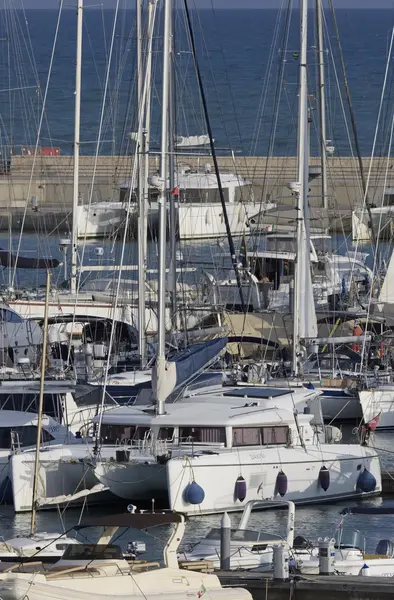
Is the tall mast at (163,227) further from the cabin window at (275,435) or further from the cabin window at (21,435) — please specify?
the cabin window at (21,435)

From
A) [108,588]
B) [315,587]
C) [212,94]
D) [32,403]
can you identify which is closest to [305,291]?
[32,403]

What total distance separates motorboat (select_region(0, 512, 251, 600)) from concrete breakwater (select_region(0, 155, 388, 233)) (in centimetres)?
3706

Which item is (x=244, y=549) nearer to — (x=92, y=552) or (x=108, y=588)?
(x=92, y=552)

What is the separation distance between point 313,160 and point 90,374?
31.8 metres

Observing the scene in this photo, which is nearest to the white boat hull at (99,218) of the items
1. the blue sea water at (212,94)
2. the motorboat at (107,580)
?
the blue sea water at (212,94)

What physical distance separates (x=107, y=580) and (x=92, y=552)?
107 centimetres

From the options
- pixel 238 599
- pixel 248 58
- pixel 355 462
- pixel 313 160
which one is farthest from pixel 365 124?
pixel 238 599

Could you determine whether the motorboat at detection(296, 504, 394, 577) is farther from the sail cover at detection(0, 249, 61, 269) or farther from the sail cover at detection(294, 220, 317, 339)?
the sail cover at detection(0, 249, 61, 269)

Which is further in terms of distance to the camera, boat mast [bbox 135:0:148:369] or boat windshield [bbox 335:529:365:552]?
boat mast [bbox 135:0:148:369]

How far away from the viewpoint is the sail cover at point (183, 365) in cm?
2617

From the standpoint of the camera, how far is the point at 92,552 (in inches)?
A: 733

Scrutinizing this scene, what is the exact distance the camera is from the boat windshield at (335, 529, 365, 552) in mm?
21219

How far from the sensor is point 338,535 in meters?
22.7

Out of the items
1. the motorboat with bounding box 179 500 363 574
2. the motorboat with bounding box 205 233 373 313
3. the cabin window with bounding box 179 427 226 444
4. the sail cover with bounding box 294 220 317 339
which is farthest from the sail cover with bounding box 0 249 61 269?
the motorboat with bounding box 179 500 363 574
